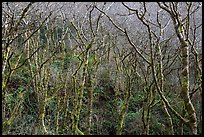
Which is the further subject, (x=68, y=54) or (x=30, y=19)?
(x=68, y=54)

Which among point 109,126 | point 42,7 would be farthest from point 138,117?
point 42,7

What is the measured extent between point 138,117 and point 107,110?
4.38 ft

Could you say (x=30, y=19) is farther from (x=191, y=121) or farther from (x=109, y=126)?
(x=191, y=121)

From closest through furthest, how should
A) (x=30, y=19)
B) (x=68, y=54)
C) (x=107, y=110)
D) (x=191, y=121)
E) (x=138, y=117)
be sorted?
(x=191, y=121)
(x=30, y=19)
(x=138, y=117)
(x=107, y=110)
(x=68, y=54)

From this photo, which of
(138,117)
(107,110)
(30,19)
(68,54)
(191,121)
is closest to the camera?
(191,121)

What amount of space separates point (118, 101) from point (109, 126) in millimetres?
1160

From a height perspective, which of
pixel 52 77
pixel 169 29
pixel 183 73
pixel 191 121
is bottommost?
pixel 191 121

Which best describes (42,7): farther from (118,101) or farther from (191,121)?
(191,121)

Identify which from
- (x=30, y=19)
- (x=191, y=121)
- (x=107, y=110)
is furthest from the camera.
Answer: (x=107, y=110)

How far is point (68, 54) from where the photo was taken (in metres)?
12.8

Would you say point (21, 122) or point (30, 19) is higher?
point (30, 19)

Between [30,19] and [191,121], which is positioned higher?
[30,19]

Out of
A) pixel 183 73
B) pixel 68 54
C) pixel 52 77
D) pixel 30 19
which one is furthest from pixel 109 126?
pixel 183 73

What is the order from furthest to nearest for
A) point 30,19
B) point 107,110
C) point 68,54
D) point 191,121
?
1. point 68,54
2. point 107,110
3. point 30,19
4. point 191,121
